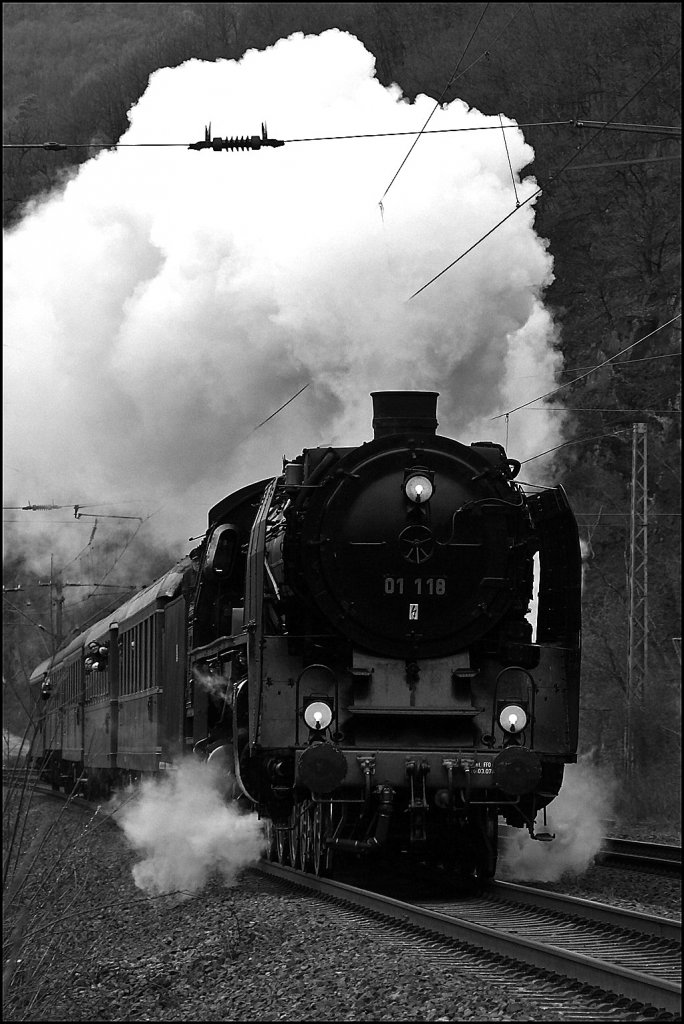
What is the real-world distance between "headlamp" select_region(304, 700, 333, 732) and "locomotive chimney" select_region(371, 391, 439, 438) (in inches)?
78.8

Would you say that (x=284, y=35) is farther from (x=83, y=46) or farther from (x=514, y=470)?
(x=514, y=470)

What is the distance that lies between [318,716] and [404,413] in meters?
2.29

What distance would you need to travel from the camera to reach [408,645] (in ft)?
28.9

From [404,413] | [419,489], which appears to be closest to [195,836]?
[419,489]

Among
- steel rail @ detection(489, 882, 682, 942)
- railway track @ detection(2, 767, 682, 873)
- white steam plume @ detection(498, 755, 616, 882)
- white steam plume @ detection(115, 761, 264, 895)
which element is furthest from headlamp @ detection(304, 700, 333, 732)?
railway track @ detection(2, 767, 682, 873)

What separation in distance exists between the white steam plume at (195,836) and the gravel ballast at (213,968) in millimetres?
1708

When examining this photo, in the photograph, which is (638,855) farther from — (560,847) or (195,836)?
(195,836)

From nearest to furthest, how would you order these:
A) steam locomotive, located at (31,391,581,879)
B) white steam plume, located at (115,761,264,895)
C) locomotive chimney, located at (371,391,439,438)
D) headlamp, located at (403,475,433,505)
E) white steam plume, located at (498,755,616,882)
Result: steam locomotive, located at (31,391,581,879) < headlamp, located at (403,475,433,505) < locomotive chimney, located at (371,391,439,438) < white steam plume, located at (115,761,264,895) < white steam plume, located at (498,755,616,882)

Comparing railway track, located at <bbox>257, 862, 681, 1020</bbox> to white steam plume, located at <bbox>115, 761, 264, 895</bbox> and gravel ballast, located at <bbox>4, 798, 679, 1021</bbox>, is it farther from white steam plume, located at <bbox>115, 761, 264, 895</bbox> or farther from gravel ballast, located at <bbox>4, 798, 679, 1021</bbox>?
white steam plume, located at <bbox>115, 761, 264, 895</bbox>

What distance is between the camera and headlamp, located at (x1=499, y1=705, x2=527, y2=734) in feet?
28.7

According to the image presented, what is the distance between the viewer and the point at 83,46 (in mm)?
12500

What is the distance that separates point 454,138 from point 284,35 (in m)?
2.66

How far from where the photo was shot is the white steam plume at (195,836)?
34.8 ft

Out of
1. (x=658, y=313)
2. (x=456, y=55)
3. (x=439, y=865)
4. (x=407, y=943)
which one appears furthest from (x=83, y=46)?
(x=658, y=313)
